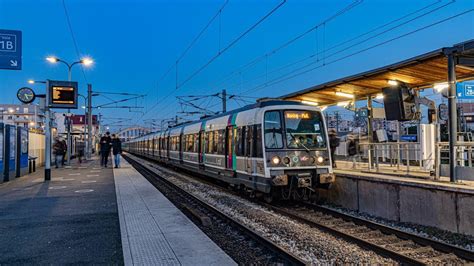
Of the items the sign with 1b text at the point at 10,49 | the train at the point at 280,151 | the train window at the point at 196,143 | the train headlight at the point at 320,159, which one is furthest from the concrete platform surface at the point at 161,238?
the train window at the point at 196,143

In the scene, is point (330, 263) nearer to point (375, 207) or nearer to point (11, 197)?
point (375, 207)

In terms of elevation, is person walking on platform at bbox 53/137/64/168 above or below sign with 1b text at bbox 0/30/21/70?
below

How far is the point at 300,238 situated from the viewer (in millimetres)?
7215

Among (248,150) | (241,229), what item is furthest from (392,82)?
(241,229)

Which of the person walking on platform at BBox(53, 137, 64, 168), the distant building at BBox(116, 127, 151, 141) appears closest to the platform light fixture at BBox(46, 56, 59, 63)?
the person walking on platform at BBox(53, 137, 64, 168)

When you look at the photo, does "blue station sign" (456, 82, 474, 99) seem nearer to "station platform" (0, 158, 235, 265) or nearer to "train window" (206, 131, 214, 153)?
"train window" (206, 131, 214, 153)

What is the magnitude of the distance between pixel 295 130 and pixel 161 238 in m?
5.44

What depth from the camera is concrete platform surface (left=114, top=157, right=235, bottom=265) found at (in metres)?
5.37

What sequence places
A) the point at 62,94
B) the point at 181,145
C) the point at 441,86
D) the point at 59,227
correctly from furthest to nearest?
the point at 181,145 → the point at 62,94 → the point at 441,86 → the point at 59,227

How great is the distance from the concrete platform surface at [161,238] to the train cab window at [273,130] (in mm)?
3111

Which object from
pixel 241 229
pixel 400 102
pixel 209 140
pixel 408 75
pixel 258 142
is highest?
pixel 408 75

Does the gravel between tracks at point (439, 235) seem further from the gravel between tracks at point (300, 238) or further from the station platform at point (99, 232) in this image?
the station platform at point (99, 232)

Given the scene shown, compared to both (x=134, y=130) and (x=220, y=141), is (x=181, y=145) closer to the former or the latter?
(x=220, y=141)

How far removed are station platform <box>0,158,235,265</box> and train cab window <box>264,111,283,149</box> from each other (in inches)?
122
